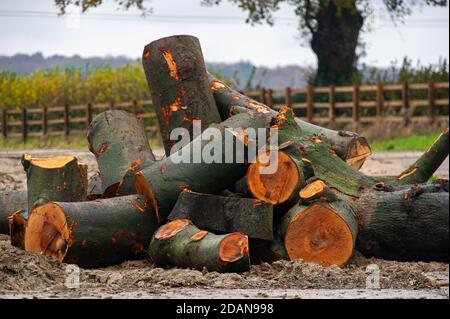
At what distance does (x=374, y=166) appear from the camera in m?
18.0

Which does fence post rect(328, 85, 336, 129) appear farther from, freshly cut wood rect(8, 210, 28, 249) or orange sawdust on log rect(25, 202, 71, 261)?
orange sawdust on log rect(25, 202, 71, 261)

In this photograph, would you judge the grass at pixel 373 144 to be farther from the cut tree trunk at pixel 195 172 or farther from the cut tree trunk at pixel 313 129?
the cut tree trunk at pixel 195 172

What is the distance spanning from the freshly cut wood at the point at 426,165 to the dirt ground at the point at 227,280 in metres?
1.17

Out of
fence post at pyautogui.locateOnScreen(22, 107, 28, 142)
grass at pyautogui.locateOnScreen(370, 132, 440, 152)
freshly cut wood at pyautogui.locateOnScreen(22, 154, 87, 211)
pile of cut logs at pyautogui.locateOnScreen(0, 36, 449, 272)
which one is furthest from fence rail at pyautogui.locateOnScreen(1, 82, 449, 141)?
freshly cut wood at pyautogui.locateOnScreen(22, 154, 87, 211)

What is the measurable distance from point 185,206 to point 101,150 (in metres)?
1.57

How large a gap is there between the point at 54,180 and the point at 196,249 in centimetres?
166

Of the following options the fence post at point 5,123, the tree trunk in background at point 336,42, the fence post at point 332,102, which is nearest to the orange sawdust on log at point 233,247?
the fence post at point 332,102

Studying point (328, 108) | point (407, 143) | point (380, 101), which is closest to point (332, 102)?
point (328, 108)

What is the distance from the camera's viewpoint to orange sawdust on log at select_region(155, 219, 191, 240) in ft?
25.4

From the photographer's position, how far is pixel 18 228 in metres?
8.60

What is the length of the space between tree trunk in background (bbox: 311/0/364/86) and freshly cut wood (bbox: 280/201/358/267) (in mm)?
22964

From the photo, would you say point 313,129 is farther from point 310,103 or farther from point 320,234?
point 310,103

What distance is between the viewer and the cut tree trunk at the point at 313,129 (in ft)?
30.5

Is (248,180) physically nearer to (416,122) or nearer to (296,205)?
(296,205)
